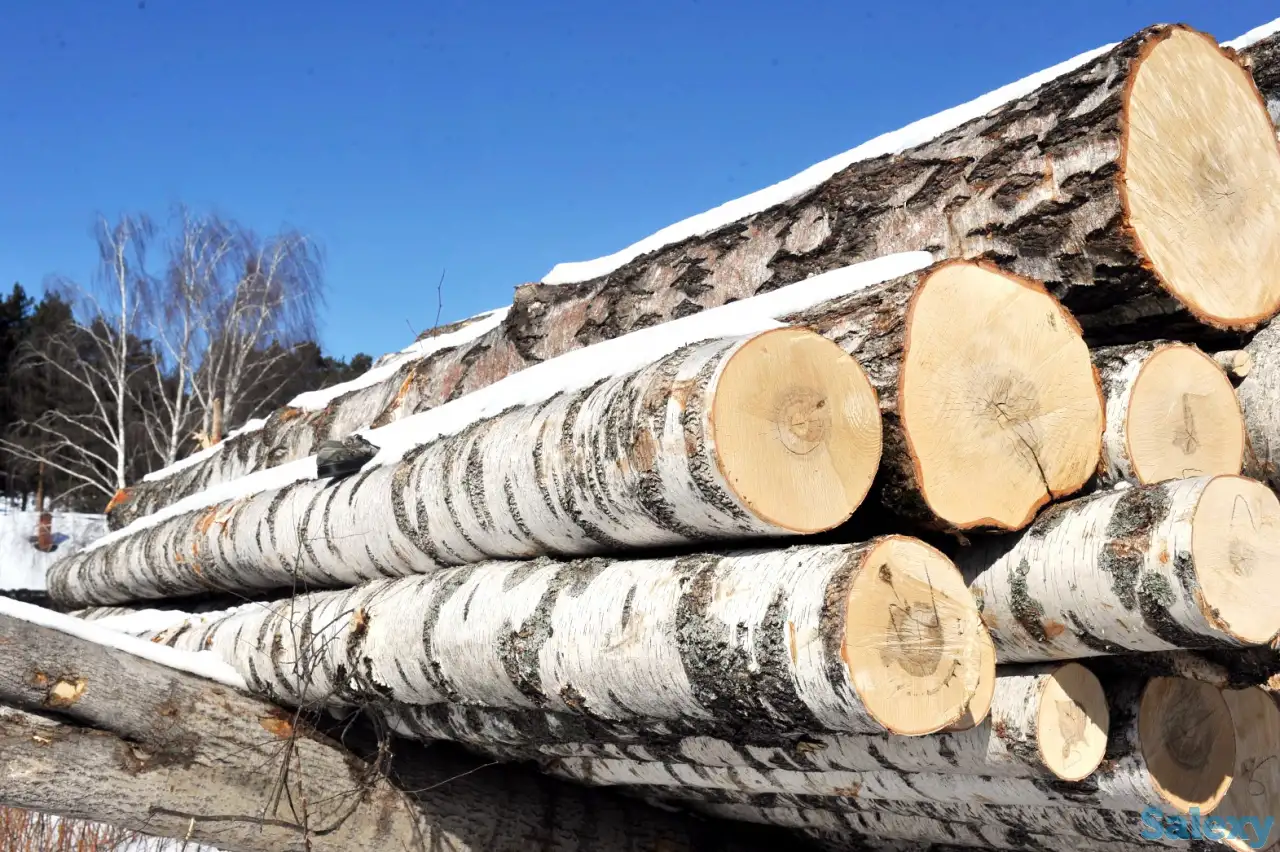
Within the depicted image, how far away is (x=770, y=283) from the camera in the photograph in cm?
303

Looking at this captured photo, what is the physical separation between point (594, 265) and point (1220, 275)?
2300 mm

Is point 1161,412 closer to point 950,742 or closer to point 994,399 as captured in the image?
point 994,399

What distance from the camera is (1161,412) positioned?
236 cm

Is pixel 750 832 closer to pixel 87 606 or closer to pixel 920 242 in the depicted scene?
pixel 920 242

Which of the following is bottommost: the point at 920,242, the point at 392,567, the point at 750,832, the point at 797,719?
the point at 750,832

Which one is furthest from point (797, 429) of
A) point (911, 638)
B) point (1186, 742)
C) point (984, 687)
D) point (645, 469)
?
point (1186, 742)

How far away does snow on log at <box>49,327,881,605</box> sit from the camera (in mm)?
1906

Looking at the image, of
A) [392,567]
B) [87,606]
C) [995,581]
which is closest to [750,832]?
[392,567]

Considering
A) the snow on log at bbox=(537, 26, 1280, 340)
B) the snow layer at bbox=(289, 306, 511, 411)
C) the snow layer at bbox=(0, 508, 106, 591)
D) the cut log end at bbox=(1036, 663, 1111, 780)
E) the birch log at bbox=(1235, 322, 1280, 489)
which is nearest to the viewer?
the cut log end at bbox=(1036, 663, 1111, 780)

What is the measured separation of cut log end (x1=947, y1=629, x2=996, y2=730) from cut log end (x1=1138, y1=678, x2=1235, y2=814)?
1.68ft

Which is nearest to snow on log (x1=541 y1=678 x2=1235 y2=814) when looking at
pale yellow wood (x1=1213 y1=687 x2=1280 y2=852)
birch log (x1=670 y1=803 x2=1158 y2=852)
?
pale yellow wood (x1=1213 y1=687 x2=1280 y2=852)

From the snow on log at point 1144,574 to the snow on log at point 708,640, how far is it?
0.29 metres

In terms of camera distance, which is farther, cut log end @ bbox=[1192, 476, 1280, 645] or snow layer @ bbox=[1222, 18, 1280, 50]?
snow layer @ bbox=[1222, 18, 1280, 50]

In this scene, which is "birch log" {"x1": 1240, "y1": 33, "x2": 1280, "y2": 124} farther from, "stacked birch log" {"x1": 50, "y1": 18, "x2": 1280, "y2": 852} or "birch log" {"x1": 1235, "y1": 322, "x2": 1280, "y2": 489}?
"birch log" {"x1": 1235, "y1": 322, "x2": 1280, "y2": 489}
